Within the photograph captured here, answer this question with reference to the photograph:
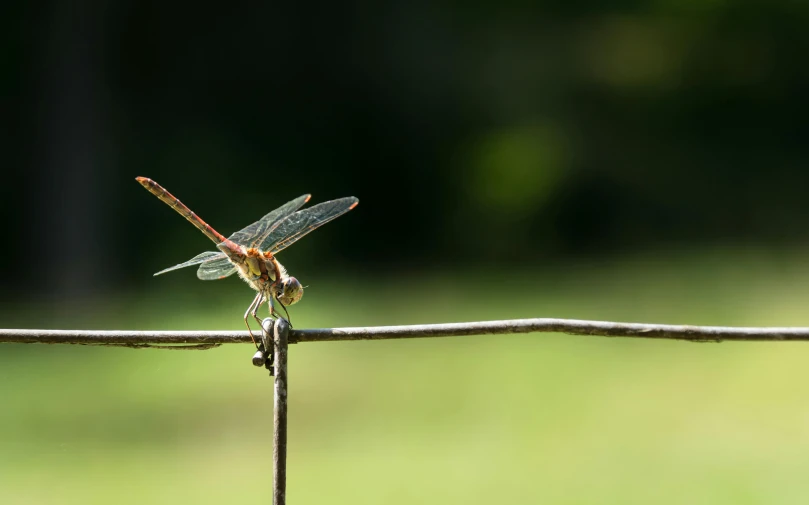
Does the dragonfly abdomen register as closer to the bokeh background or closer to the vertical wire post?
the vertical wire post

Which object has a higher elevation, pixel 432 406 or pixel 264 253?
pixel 264 253

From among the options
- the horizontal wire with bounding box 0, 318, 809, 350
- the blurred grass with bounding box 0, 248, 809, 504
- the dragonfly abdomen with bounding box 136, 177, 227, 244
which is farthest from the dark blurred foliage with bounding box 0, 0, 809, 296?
the horizontal wire with bounding box 0, 318, 809, 350

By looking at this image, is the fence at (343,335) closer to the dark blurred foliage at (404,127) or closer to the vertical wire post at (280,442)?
the vertical wire post at (280,442)

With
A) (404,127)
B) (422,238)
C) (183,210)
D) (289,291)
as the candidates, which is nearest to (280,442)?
(289,291)

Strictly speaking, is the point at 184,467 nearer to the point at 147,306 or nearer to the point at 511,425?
the point at 511,425

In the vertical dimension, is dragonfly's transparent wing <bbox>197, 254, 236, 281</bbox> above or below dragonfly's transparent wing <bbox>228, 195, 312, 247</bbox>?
below

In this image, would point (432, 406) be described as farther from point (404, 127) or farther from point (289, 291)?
point (404, 127)
